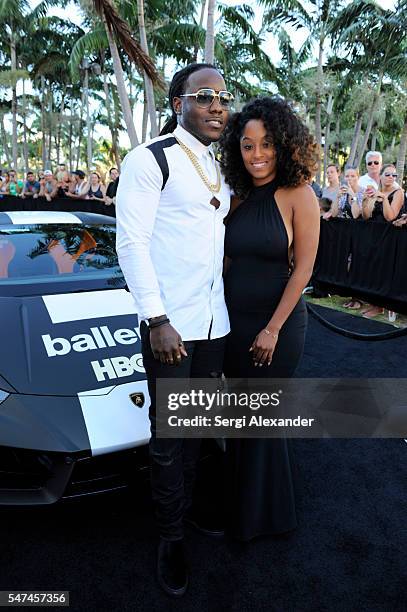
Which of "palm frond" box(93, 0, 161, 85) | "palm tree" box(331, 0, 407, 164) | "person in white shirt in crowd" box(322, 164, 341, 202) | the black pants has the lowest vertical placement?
the black pants

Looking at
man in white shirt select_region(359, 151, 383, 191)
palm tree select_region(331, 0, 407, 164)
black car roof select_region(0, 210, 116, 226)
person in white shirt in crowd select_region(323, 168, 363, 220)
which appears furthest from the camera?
palm tree select_region(331, 0, 407, 164)

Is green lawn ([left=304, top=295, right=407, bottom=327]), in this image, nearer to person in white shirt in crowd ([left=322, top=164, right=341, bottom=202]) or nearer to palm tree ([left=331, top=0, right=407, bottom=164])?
person in white shirt in crowd ([left=322, top=164, right=341, bottom=202])

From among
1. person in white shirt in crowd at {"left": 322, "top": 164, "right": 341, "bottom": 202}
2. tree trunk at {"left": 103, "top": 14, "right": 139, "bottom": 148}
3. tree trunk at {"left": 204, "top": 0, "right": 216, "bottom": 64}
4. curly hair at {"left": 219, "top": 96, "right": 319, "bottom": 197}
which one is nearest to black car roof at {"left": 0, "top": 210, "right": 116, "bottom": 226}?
curly hair at {"left": 219, "top": 96, "right": 319, "bottom": 197}

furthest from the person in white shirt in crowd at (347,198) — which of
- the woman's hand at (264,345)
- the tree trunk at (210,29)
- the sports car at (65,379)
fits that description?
the tree trunk at (210,29)

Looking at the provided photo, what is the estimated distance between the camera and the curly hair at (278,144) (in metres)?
1.69

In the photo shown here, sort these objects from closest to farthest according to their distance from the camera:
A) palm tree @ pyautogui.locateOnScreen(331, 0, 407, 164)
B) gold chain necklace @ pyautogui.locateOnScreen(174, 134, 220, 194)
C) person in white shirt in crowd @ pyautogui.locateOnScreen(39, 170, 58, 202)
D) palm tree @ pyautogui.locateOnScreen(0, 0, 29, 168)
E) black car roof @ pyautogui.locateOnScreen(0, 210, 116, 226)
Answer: gold chain necklace @ pyautogui.locateOnScreen(174, 134, 220, 194) → black car roof @ pyautogui.locateOnScreen(0, 210, 116, 226) → person in white shirt in crowd @ pyautogui.locateOnScreen(39, 170, 58, 202) → palm tree @ pyautogui.locateOnScreen(331, 0, 407, 164) → palm tree @ pyautogui.locateOnScreen(0, 0, 29, 168)

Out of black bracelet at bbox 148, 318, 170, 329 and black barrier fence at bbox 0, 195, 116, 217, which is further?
black barrier fence at bbox 0, 195, 116, 217

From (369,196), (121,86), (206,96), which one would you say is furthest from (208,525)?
(121,86)

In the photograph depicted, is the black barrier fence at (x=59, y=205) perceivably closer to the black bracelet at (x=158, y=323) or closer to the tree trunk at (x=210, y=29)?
the tree trunk at (x=210, y=29)

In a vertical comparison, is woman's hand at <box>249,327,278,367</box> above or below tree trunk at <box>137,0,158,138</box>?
below

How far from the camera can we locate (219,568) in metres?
1.85

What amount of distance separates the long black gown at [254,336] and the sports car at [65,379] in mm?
448

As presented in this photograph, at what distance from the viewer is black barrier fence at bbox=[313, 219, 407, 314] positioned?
524cm

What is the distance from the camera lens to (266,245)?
1.71m
